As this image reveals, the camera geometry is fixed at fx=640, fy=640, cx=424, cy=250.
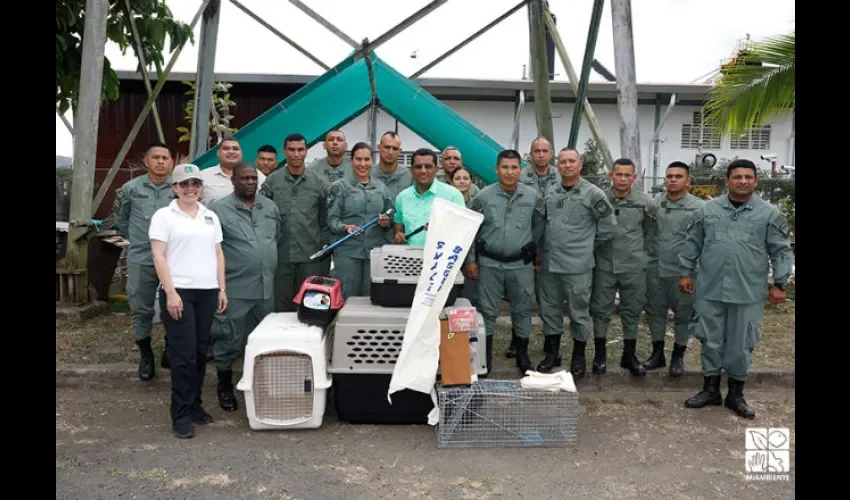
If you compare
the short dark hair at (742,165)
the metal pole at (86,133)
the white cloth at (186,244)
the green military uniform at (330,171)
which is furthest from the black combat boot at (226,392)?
the short dark hair at (742,165)

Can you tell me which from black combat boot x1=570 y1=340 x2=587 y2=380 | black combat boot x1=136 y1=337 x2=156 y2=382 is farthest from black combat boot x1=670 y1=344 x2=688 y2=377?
black combat boot x1=136 y1=337 x2=156 y2=382

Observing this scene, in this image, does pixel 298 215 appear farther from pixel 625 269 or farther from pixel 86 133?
pixel 86 133

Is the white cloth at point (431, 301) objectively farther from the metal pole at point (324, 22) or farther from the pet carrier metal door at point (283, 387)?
the metal pole at point (324, 22)

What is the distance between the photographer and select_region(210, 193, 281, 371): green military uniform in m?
4.48

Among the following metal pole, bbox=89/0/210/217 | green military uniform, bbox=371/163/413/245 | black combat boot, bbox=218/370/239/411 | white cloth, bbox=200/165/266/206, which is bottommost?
black combat boot, bbox=218/370/239/411

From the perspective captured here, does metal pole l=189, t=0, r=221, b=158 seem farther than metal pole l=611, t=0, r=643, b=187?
Yes

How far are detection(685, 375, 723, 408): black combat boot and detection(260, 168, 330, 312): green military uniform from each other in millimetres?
3172

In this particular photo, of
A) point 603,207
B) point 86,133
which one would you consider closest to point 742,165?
point 603,207

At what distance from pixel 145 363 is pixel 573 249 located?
3474 millimetres

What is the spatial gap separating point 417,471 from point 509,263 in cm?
194

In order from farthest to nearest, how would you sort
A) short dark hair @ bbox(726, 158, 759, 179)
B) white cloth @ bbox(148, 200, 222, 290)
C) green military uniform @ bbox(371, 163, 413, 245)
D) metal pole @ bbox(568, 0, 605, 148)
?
metal pole @ bbox(568, 0, 605, 148)
green military uniform @ bbox(371, 163, 413, 245)
short dark hair @ bbox(726, 158, 759, 179)
white cloth @ bbox(148, 200, 222, 290)

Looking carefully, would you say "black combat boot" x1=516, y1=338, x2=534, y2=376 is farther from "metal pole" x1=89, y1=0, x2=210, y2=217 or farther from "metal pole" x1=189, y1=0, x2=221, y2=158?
"metal pole" x1=89, y1=0, x2=210, y2=217

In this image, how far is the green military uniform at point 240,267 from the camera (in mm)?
4484
